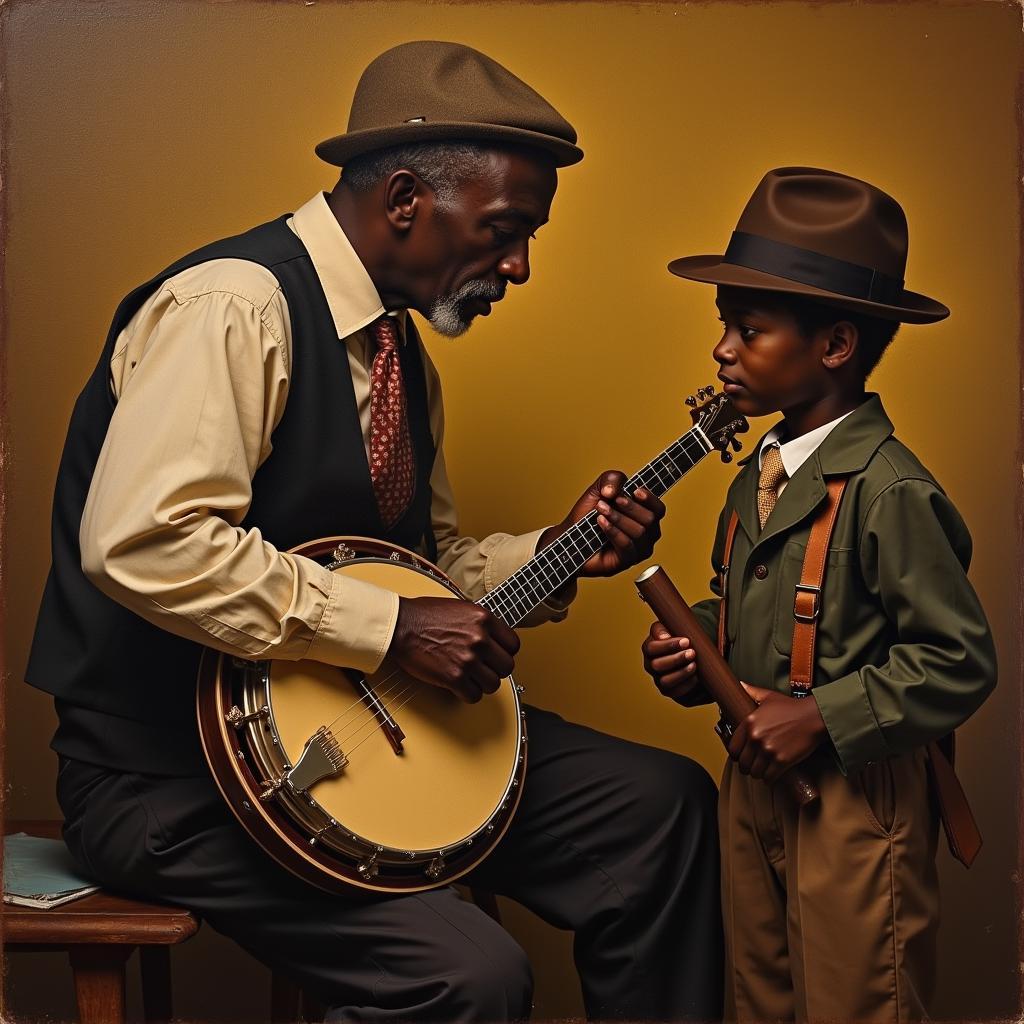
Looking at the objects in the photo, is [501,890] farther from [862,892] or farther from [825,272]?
[825,272]

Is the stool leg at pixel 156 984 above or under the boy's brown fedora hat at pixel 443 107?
under

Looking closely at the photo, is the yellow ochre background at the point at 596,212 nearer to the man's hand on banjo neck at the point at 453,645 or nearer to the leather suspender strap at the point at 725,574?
the leather suspender strap at the point at 725,574

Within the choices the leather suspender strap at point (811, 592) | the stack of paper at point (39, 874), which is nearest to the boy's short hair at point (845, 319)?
the leather suspender strap at point (811, 592)

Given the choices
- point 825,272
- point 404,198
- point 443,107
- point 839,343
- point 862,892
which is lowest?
point 862,892

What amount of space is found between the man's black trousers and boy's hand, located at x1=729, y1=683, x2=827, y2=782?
1.13 ft

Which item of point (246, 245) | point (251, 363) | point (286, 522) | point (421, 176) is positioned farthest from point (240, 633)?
point (421, 176)

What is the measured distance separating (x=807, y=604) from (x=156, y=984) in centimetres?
142

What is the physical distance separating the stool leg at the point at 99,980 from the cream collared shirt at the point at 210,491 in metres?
0.50

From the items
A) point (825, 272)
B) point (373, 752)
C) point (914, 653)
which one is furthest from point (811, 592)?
point (373, 752)

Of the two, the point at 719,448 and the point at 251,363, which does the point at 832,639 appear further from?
the point at 251,363

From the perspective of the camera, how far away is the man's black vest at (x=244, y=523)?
209 cm

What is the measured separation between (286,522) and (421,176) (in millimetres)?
622

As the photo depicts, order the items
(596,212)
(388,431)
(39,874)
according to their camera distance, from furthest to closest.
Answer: (596,212)
(388,431)
(39,874)

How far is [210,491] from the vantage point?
76.5 inches
